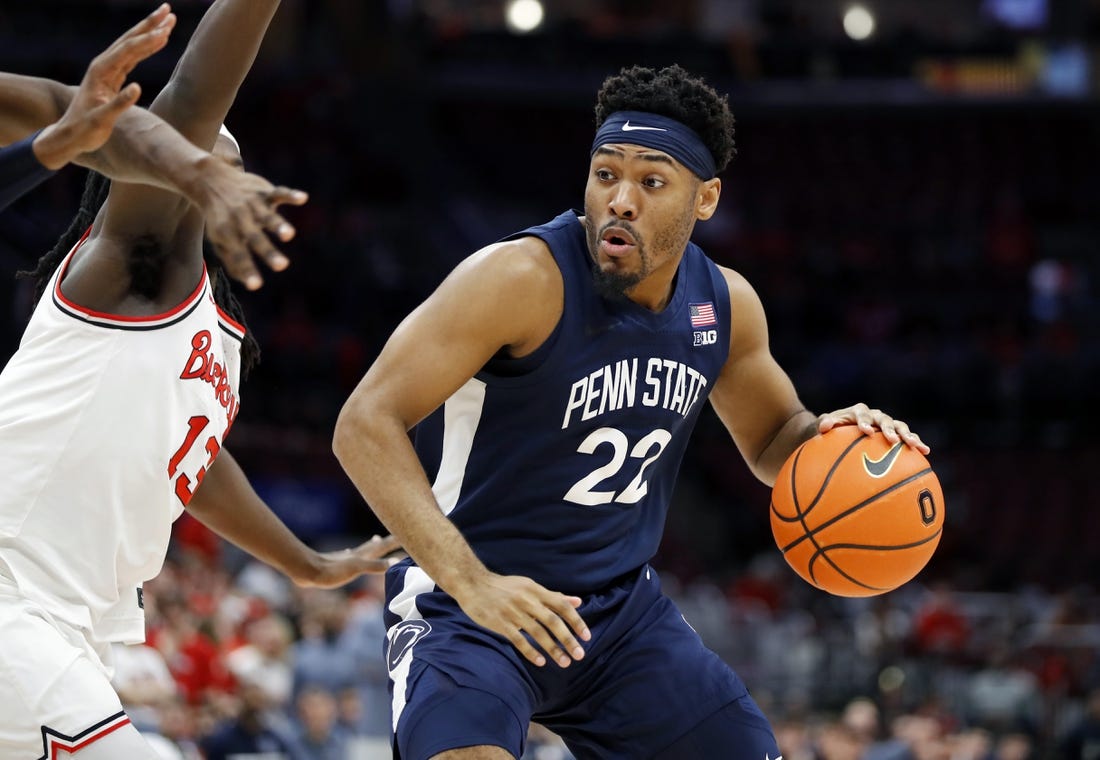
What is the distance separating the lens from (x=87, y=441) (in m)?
3.38

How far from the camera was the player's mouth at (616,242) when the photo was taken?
13.3ft

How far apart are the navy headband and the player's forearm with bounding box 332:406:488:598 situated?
1047mm

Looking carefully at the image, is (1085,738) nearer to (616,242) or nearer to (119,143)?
(616,242)

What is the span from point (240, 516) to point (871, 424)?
1901 mm

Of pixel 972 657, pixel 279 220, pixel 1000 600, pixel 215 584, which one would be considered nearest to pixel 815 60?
pixel 1000 600

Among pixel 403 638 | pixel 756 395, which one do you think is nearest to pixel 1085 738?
pixel 756 395

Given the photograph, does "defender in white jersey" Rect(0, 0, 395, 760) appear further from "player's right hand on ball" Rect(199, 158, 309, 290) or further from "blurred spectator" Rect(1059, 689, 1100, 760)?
"blurred spectator" Rect(1059, 689, 1100, 760)

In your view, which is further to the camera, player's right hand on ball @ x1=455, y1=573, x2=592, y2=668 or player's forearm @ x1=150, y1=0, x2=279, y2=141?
player's right hand on ball @ x1=455, y1=573, x2=592, y2=668

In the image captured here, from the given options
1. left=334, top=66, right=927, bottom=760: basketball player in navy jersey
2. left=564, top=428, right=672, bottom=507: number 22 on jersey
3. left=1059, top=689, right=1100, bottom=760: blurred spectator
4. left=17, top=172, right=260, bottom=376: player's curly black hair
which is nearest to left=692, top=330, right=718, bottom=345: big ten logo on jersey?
left=334, top=66, right=927, bottom=760: basketball player in navy jersey

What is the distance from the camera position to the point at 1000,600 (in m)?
17.4

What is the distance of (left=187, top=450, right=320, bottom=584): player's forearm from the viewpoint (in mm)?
4273

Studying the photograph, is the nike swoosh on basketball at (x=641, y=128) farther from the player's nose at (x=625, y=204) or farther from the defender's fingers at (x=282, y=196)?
the defender's fingers at (x=282, y=196)

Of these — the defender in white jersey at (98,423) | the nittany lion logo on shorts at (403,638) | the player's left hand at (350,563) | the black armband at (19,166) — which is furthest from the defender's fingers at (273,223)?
the player's left hand at (350,563)

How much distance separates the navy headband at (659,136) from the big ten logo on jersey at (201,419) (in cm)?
123
